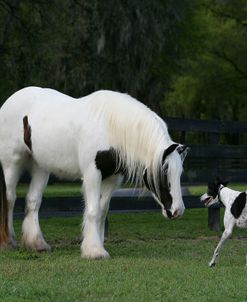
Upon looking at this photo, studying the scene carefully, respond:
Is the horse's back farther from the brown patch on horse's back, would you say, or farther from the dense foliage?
the dense foliage

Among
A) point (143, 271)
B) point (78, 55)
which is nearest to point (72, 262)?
point (143, 271)

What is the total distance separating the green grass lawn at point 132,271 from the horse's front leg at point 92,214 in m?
0.20

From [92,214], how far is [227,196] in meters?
1.53

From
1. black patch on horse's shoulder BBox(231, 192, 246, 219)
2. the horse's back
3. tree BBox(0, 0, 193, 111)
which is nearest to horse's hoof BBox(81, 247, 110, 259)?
the horse's back

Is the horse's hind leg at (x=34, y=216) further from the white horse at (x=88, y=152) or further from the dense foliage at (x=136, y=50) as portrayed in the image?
the dense foliage at (x=136, y=50)

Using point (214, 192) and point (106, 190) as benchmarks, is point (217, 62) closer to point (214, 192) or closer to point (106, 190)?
point (214, 192)

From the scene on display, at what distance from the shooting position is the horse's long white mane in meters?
7.19

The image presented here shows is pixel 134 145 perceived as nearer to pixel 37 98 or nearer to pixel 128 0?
pixel 37 98

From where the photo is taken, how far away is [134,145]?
7.32 m

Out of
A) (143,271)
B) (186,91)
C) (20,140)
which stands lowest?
(186,91)

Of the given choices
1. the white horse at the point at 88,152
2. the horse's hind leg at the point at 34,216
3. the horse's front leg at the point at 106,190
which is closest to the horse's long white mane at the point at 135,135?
the white horse at the point at 88,152

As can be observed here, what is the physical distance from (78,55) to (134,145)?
12.0m

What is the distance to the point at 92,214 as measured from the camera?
7418mm

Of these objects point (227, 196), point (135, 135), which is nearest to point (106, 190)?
point (135, 135)
